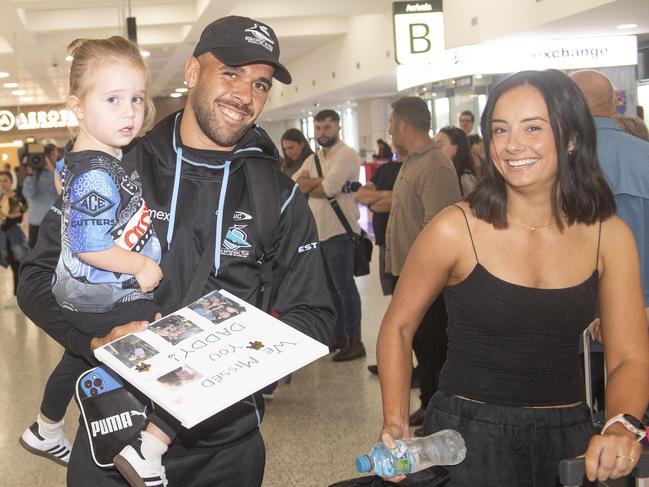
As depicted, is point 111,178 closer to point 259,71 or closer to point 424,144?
point 259,71

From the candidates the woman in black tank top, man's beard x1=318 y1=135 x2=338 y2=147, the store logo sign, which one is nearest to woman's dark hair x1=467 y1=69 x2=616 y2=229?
the woman in black tank top

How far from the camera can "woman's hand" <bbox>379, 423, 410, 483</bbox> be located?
1.83m

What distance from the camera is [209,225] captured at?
2.13 meters

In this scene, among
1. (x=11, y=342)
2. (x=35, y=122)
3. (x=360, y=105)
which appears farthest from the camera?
(x=360, y=105)

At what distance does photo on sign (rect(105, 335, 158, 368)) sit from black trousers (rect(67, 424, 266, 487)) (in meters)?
0.42

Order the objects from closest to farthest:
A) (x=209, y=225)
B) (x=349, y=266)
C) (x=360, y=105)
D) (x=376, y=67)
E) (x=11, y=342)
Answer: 1. (x=209, y=225)
2. (x=349, y=266)
3. (x=11, y=342)
4. (x=376, y=67)
5. (x=360, y=105)

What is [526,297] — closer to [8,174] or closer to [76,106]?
[76,106]

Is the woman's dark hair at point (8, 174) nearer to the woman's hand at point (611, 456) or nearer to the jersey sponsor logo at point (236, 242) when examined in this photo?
the jersey sponsor logo at point (236, 242)

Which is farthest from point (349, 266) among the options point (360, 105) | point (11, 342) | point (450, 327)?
point (360, 105)

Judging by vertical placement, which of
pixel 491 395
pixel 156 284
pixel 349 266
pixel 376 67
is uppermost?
pixel 376 67

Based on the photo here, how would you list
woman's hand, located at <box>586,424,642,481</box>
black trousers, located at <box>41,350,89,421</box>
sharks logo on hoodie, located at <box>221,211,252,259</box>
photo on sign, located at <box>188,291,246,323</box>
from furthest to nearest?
black trousers, located at <box>41,350,89,421</box>
sharks logo on hoodie, located at <box>221,211,252,259</box>
photo on sign, located at <box>188,291,246,323</box>
woman's hand, located at <box>586,424,642,481</box>

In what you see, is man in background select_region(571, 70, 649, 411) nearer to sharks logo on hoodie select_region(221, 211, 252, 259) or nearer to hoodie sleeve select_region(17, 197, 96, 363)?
sharks logo on hoodie select_region(221, 211, 252, 259)

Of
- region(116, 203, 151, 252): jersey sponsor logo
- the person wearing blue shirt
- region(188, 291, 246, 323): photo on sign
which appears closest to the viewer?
region(188, 291, 246, 323): photo on sign

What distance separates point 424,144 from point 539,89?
3.23 meters
